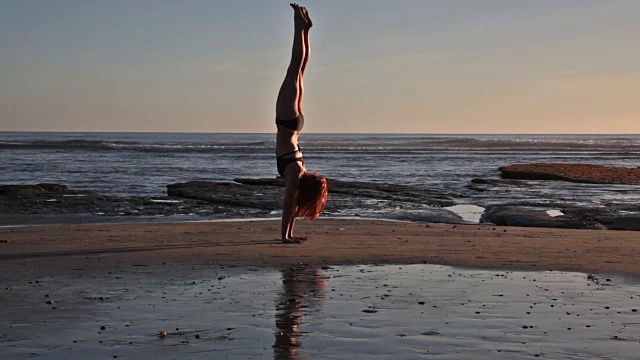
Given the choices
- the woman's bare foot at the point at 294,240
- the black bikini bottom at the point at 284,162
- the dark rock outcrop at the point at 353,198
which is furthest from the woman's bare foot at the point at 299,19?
the dark rock outcrop at the point at 353,198

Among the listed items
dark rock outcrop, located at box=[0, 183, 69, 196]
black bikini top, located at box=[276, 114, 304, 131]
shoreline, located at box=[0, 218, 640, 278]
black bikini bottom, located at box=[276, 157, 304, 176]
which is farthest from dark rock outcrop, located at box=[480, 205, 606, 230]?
dark rock outcrop, located at box=[0, 183, 69, 196]

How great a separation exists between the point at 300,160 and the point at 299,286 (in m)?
3.65

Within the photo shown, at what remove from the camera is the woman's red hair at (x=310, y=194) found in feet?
37.1

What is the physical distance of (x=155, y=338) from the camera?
579 centimetres

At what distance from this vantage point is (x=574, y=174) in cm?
3184

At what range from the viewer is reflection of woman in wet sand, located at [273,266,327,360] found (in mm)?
5539

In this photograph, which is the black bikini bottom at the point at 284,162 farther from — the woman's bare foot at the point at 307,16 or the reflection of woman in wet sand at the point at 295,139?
the woman's bare foot at the point at 307,16

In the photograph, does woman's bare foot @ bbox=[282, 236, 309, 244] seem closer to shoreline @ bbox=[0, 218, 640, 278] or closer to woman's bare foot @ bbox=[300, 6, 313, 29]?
shoreline @ bbox=[0, 218, 640, 278]

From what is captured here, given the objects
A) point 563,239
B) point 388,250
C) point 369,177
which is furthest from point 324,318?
point 369,177

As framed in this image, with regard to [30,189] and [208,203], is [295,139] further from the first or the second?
[30,189]

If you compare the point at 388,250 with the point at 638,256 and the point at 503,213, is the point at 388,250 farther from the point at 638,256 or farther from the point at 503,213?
the point at 503,213

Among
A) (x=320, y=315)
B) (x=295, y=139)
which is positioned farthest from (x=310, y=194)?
(x=320, y=315)

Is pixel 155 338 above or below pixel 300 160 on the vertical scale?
below

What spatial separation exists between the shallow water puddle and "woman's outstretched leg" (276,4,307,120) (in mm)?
2776
